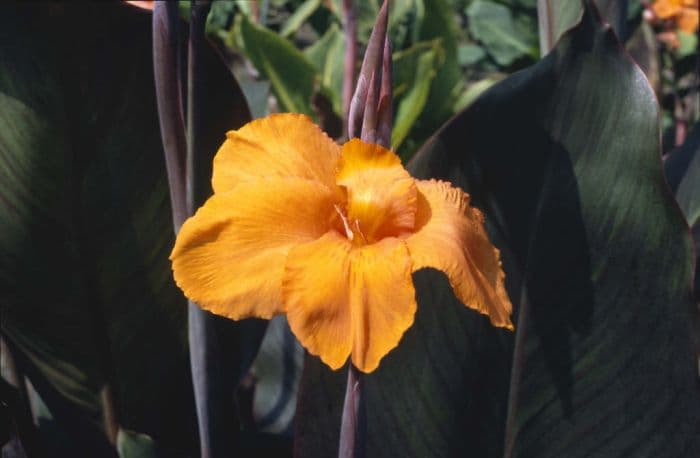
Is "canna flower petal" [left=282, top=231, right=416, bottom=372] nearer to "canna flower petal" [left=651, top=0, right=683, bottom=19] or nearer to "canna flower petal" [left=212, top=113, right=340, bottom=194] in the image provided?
"canna flower petal" [left=212, top=113, right=340, bottom=194]

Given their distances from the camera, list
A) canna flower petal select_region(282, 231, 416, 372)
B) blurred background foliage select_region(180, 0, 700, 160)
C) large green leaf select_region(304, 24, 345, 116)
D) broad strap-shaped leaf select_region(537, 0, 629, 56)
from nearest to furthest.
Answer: canna flower petal select_region(282, 231, 416, 372), broad strap-shaped leaf select_region(537, 0, 629, 56), blurred background foliage select_region(180, 0, 700, 160), large green leaf select_region(304, 24, 345, 116)

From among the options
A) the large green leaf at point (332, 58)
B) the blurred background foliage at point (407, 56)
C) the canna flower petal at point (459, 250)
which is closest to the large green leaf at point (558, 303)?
the canna flower petal at point (459, 250)

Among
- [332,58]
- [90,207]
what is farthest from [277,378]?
[332,58]

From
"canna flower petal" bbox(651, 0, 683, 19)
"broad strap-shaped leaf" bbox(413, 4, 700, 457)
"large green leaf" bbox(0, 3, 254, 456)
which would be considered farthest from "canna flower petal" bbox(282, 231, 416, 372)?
"canna flower petal" bbox(651, 0, 683, 19)

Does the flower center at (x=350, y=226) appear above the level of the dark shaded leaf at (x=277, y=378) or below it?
above

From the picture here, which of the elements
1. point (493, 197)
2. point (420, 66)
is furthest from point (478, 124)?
point (420, 66)

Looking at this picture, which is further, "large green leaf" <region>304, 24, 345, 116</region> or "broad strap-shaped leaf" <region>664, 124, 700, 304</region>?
"large green leaf" <region>304, 24, 345, 116</region>

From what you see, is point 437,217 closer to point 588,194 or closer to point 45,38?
point 588,194

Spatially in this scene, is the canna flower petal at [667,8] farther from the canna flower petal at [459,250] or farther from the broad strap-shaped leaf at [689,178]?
the canna flower petal at [459,250]
